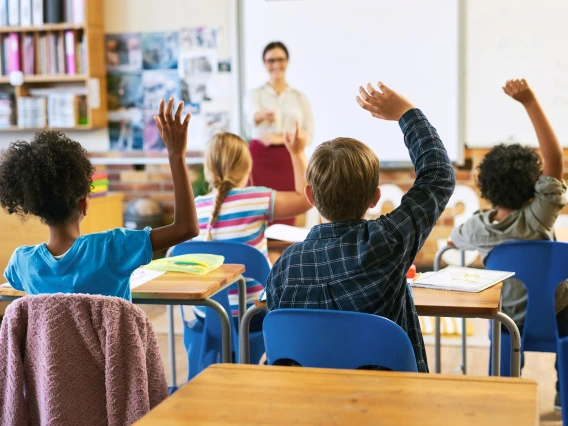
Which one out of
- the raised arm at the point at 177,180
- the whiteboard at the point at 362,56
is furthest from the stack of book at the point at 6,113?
the raised arm at the point at 177,180

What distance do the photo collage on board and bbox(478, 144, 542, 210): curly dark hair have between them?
315 cm

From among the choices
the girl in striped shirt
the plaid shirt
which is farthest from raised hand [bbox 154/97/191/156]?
the girl in striped shirt

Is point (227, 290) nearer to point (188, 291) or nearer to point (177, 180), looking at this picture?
point (188, 291)

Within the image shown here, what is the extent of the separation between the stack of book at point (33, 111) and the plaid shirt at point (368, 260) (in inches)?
172

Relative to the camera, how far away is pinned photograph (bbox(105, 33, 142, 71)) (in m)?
5.56

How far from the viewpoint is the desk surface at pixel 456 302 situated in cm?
179

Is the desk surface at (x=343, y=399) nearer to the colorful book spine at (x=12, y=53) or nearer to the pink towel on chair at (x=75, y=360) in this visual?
the pink towel on chair at (x=75, y=360)

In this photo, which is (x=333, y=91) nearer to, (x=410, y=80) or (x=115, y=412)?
(x=410, y=80)

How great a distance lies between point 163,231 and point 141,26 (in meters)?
4.12

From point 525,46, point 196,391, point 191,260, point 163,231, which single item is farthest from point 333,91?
point 196,391

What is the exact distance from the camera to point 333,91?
17.2 ft

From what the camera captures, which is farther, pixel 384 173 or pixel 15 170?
pixel 384 173

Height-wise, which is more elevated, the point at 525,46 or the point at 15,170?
the point at 525,46

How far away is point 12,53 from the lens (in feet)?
18.1
